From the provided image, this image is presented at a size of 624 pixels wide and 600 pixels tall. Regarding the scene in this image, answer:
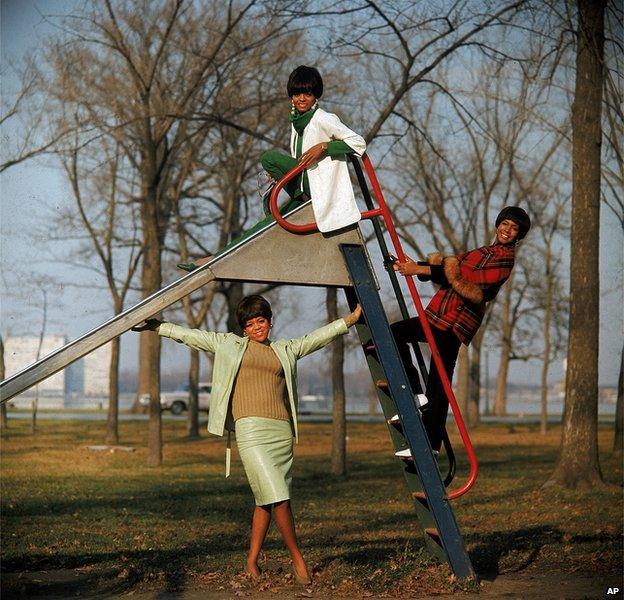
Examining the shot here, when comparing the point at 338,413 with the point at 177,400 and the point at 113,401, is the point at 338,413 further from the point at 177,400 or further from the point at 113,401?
the point at 177,400

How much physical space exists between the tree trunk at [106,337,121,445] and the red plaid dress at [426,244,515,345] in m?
19.5

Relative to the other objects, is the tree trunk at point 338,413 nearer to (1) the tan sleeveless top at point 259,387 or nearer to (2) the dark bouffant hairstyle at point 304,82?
(1) the tan sleeveless top at point 259,387

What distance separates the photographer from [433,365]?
7.47 m

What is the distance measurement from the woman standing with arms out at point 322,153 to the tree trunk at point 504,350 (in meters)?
32.1

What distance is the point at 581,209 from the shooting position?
15.4 meters

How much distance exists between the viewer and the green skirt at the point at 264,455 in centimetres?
718

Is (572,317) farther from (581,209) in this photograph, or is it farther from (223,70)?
(223,70)

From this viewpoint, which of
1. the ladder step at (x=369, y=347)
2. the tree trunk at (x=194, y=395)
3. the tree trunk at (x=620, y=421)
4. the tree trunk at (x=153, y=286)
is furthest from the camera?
the tree trunk at (x=194, y=395)

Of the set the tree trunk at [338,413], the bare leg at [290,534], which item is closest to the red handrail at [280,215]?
the bare leg at [290,534]

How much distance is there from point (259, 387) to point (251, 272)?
0.78m

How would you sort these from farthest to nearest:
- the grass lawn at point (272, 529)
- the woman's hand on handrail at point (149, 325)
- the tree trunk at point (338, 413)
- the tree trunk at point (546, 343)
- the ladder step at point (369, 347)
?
1. the tree trunk at point (546, 343)
2. the tree trunk at point (338, 413)
3. the grass lawn at point (272, 529)
4. the ladder step at point (369, 347)
5. the woman's hand on handrail at point (149, 325)

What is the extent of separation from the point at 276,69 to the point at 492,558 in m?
14.5

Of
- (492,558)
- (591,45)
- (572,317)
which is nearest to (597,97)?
(591,45)

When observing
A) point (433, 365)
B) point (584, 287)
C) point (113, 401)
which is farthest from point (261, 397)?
point (113, 401)
